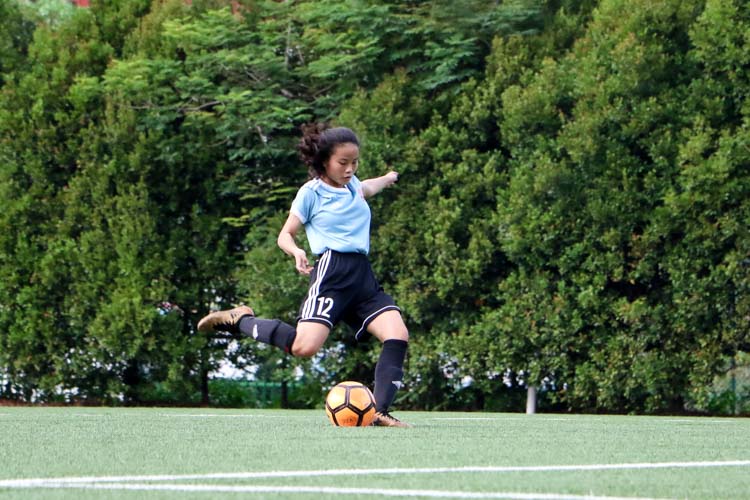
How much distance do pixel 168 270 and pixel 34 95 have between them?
2.76 metres

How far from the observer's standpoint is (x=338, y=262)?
8.24m

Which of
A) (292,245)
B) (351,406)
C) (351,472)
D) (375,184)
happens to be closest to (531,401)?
(375,184)

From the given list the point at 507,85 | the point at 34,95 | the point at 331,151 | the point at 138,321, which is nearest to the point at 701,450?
the point at 331,151

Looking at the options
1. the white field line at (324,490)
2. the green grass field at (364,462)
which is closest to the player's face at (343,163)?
the green grass field at (364,462)

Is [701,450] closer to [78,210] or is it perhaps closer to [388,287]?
[388,287]

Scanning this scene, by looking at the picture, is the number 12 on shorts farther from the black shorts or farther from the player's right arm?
the player's right arm

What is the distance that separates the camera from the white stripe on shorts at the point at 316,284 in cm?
823

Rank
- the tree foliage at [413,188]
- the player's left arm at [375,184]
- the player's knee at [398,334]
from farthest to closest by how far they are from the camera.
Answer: the tree foliage at [413,188] → the player's left arm at [375,184] → the player's knee at [398,334]

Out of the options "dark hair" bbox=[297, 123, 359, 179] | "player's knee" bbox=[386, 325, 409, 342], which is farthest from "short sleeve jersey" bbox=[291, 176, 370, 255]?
"player's knee" bbox=[386, 325, 409, 342]

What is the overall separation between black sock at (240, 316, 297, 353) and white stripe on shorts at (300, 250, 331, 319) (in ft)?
0.71

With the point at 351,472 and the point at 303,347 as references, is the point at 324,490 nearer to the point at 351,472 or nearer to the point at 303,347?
the point at 351,472

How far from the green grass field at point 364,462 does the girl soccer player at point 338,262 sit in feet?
1.97

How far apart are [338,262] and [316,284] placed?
0.63 ft

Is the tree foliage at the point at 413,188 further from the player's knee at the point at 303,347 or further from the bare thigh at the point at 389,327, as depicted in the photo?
the player's knee at the point at 303,347
